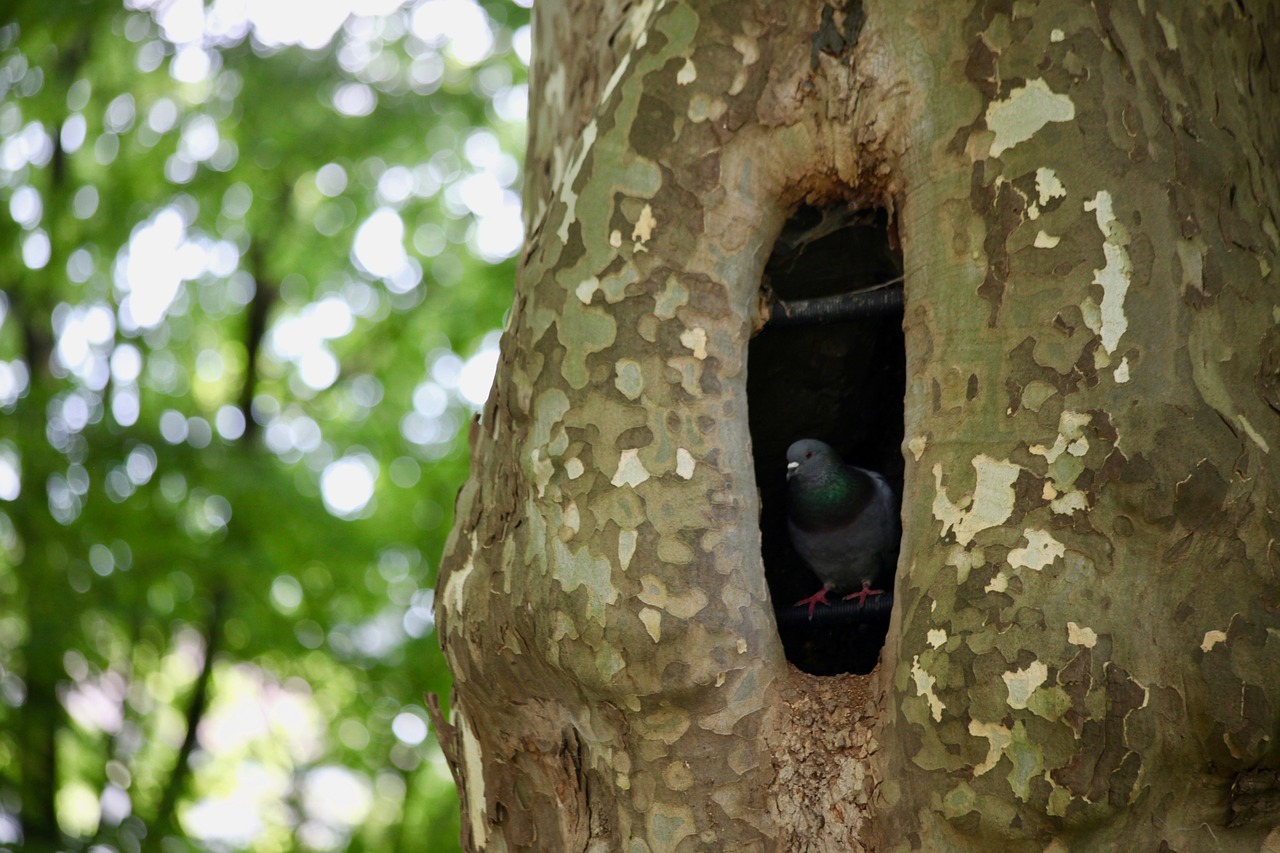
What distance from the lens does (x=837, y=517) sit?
326cm

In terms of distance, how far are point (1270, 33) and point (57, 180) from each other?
757 centimetres

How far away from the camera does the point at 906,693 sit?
1938 millimetres

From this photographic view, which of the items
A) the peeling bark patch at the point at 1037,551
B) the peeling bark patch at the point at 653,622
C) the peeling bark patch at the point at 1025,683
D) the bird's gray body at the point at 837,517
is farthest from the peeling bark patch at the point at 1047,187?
the bird's gray body at the point at 837,517

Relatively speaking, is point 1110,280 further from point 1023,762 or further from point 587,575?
point 587,575

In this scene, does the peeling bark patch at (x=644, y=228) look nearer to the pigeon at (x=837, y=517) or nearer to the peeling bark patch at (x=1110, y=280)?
the peeling bark patch at (x=1110, y=280)

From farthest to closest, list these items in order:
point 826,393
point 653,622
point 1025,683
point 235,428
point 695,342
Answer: point 235,428 → point 826,393 → point 695,342 → point 653,622 → point 1025,683

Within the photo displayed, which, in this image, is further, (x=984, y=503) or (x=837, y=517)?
(x=837, y=517)

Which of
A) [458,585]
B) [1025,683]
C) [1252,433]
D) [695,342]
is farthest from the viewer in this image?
[458,585]

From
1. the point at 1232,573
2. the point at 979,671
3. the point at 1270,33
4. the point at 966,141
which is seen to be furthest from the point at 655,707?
the point at 1270,33

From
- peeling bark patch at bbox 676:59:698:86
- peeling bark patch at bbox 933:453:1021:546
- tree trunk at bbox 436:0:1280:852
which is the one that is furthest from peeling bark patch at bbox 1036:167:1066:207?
peeling bark patch at bbox 676:59:698:86

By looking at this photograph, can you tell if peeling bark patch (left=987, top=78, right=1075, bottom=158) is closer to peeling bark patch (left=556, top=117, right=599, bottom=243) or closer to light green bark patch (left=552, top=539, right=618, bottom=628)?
peeling bark patch (left=556, top=117, right=599, bottom=243)

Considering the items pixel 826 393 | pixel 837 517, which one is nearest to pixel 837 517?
pixel 837 517

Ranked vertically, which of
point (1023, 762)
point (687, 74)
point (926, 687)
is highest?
point (687, 74)

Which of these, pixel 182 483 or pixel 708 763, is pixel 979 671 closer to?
pixel 708 763
